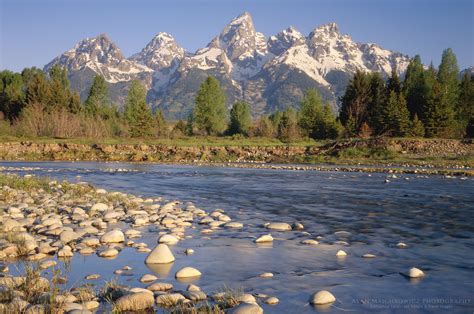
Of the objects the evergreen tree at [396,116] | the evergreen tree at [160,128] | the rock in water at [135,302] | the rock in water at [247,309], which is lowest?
the rock in water at [135,302]

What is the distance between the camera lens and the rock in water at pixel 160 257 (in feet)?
27.2

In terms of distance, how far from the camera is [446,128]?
57500 millimetres

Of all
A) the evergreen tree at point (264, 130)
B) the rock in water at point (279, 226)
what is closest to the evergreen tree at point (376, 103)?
the evergreen tree at point (264, 130)

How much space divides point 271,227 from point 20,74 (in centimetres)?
10004

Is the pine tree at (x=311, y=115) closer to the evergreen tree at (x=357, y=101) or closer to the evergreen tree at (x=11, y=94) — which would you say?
the evergreen tree at (x=357, y=101)

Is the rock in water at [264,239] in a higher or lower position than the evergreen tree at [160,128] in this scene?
lower

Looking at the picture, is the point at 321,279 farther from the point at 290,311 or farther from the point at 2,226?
the point at 2,226

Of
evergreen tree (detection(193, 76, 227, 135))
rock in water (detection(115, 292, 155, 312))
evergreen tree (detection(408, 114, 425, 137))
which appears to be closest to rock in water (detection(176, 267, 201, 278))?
rock in water (detection(115, 292, 155, 312))

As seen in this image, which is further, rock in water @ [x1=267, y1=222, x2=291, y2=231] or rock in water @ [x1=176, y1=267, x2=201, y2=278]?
rock in water @ [x1=267, y1=222, x2=291, y2=231]

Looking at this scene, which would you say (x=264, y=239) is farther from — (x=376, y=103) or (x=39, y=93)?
(x=39, y=93)

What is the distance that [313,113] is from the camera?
2685 inches

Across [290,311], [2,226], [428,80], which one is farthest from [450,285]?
[428,80]

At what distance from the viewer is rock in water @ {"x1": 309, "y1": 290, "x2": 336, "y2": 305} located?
625cm

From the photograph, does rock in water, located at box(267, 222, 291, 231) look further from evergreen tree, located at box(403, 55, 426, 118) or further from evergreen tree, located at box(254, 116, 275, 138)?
evergreen tree, located at box(254, 116, 275, 138)
